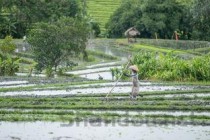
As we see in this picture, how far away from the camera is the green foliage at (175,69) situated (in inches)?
849

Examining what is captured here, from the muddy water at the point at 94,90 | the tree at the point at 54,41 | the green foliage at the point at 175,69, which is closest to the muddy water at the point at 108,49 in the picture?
the tree at the point at 54,41

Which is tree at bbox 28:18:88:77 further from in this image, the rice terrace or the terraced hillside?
the terraced hillside

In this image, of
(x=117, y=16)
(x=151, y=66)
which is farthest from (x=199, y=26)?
(x=151, y=66)

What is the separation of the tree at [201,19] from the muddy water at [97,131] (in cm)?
A: 2434

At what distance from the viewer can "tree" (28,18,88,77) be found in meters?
25.7

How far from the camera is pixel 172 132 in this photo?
1230 centimetres

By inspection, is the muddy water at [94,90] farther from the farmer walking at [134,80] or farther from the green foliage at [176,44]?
the green foliage at [176,44]

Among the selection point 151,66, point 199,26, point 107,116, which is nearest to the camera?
point 107,116

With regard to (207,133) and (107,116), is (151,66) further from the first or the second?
(207,133)

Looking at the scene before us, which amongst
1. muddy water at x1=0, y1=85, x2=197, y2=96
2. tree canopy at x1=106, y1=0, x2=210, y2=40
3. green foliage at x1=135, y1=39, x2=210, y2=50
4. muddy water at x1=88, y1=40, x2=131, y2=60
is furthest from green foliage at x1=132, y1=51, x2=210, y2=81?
tree canopy at x1=106, y1=0, x2=210, y2=40

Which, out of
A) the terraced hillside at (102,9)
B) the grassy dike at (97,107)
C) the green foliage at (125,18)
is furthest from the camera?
the terraced hillside at (102,9)

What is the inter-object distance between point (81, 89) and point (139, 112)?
210 inches

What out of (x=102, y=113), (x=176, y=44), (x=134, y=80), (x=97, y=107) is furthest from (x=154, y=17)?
(x=102, y=113)

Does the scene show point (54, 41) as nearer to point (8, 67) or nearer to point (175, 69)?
point (8, 67)
